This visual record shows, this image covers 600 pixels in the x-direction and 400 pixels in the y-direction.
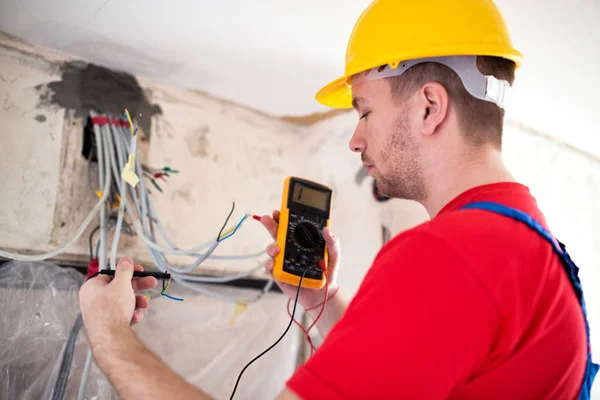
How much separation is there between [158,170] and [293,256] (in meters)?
0.66

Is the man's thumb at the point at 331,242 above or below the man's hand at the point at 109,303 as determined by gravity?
above

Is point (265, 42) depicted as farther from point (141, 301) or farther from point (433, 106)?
point (141, 301)

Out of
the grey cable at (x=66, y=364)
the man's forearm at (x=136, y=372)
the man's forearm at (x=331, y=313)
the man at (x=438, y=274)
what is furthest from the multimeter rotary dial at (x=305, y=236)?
the grey cable at (x=66, y=364)

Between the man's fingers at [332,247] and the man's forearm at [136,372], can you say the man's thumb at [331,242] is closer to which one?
the man's fingers at [332,247]

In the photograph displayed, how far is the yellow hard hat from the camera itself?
2.81 feet

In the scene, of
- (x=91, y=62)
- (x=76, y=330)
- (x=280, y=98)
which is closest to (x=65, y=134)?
(x=91, y=62)

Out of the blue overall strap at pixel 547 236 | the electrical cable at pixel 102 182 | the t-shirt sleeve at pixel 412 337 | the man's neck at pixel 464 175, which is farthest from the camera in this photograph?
the electrical cable at pixel 102 182

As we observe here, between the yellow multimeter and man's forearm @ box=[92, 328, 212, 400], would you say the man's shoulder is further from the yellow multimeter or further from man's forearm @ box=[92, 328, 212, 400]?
the yellow multimeter

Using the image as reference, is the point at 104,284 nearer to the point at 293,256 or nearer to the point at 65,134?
the point at 293,256

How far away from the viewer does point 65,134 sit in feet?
4.58

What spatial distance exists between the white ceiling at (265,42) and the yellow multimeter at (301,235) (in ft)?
1.41

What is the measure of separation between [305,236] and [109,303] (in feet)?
1.57

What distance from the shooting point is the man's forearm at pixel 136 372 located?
2.03 ft

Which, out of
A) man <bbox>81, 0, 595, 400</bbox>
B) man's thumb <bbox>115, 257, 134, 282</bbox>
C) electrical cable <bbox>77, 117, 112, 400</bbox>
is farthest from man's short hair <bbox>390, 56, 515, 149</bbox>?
electrical cable <bbox>77, 117, 112, 400</bbox>
